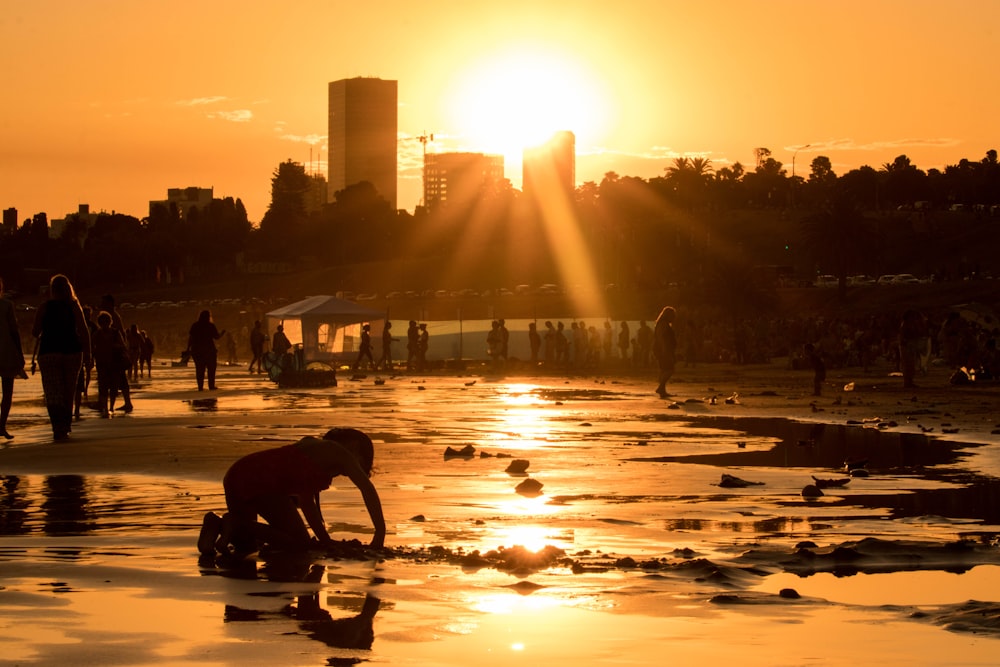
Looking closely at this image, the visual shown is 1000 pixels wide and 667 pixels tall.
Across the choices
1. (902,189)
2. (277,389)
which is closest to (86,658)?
(277,389)

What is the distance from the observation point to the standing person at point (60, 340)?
16344 millimetres

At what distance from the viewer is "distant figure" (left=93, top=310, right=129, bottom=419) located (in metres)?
22.2

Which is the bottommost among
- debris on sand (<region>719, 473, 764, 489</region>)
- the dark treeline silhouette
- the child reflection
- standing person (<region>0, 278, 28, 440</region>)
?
debris on sand (<region>719, 473, 764, 489</region>)

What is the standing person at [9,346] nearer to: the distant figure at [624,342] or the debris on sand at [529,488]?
the debris on sand at [529,488]

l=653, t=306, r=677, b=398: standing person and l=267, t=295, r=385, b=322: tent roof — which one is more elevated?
l=267, t=295, r=385, b=322: tent roof

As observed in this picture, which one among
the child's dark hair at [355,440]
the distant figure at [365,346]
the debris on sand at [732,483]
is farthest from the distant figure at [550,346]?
the child's dark hair at [355,440]

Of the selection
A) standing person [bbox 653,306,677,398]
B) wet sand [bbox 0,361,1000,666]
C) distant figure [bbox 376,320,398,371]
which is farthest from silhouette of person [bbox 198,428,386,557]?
distant figure [bbox 376,320,398,371]

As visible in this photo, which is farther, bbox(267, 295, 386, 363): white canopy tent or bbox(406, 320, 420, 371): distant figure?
bbox(406, 320, 420, 371): distant figure

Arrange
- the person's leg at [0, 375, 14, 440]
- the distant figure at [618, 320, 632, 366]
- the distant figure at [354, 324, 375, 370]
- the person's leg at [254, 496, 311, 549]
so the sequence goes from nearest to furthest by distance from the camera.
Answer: the person's leg at [254, 496, 311, 549] → the person's leg at [0, 375, 14, 440] → the distant figure at [354, 324, 375, 370] → the distant figure at [618, 320, 632, 366]

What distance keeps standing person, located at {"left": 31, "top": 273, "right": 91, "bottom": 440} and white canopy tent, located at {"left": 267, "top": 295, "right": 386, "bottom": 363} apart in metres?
30.6

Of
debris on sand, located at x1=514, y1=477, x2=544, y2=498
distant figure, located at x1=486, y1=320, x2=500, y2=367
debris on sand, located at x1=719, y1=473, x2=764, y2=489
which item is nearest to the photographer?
debris on sand, located at x1=514, y1=477, x2=544, y2=498

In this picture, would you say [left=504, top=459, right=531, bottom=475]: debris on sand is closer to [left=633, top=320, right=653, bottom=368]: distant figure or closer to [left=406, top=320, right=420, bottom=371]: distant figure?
[left=633, top=320, right=653, bottom=368]: distant figure

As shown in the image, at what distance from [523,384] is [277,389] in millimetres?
Answer: 7602

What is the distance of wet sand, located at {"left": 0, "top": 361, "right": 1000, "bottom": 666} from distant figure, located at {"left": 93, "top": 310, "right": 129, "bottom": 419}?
8.87 feet
